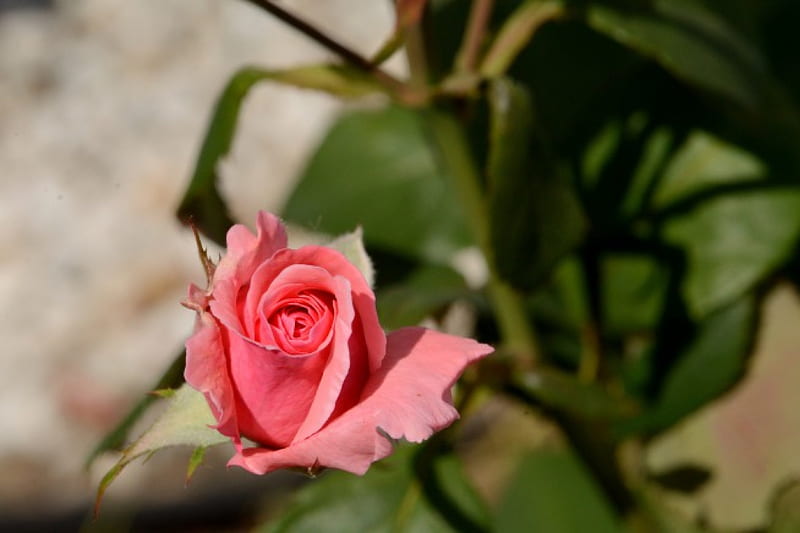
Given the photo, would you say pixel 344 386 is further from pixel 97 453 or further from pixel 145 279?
pixel 145 279

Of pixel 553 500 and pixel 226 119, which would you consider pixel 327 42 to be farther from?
pixel 553 500

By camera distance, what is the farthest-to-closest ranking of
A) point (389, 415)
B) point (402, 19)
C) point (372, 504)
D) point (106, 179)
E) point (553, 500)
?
point (106, 179) < point (553, 500) < point (372, 504) < point (402, 19) < point (389, 415)

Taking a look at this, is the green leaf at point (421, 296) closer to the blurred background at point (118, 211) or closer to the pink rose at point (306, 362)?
the pink rose at point (306, 362)

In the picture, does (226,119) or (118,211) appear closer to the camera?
(226,119)

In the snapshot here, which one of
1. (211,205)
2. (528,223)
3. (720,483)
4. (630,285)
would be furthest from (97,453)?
(720,483)

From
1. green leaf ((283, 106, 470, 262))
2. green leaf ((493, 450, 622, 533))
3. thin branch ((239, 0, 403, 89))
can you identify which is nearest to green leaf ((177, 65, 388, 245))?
thin branch ((239, 0, 403, 89))

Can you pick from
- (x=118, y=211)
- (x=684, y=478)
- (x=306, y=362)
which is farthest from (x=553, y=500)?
(x=118, y=211)

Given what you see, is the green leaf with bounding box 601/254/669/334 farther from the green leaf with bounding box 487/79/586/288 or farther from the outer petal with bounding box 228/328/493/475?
the outer petal with bounding box 228/328/493/475
